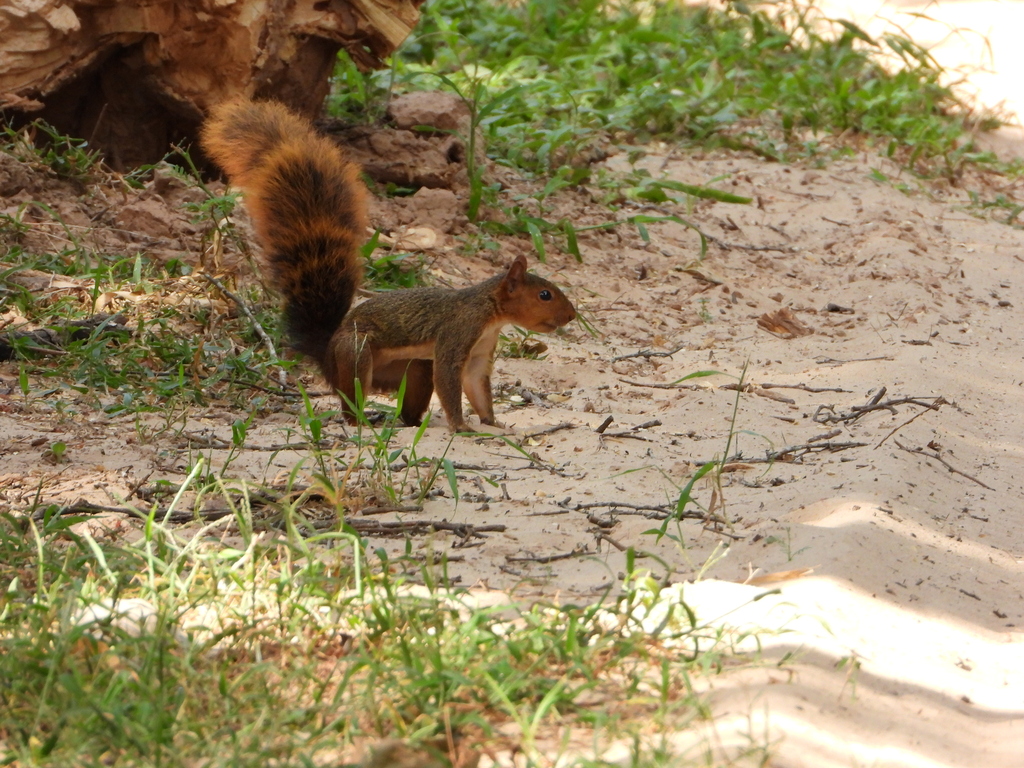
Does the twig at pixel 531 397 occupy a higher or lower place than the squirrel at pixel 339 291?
lower

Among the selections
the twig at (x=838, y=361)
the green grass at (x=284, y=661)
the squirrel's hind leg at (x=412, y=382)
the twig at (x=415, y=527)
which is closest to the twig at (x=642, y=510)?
the twig at (x=415, y=527)

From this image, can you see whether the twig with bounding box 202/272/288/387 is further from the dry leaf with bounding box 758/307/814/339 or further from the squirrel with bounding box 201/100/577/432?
the dry leaf with bounding box 758/307/814/339

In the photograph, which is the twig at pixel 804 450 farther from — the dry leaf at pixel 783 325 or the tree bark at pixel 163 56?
the tree bark at pixel 163 56

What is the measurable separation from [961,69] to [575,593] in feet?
26.9

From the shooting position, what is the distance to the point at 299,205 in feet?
14.0

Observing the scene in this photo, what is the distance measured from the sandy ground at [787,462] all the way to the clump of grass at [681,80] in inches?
40.9

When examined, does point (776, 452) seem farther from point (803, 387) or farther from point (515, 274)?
point (515, 274)

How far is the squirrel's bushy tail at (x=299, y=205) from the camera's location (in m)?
4.24

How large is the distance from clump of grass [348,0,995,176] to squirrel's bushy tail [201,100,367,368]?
2.32 meters

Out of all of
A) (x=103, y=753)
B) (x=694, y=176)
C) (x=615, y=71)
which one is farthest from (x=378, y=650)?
(x=615, y=71)

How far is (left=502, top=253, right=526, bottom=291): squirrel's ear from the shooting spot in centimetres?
425

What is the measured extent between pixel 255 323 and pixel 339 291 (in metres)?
0.43

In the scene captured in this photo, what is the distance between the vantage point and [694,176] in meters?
7.32

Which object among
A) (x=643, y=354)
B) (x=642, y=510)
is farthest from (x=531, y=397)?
(x=642, y=510)
